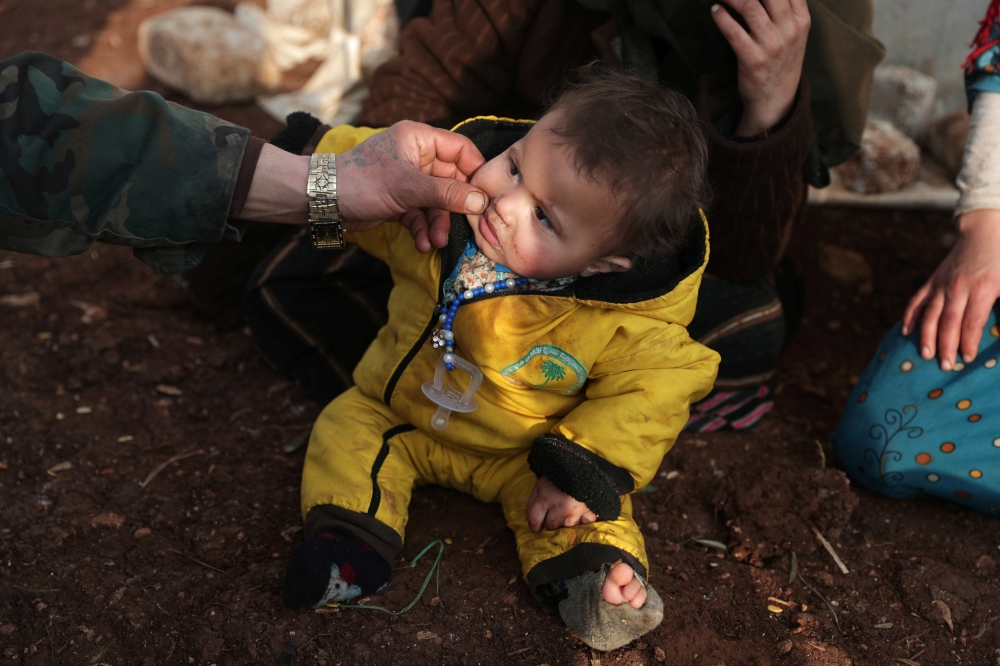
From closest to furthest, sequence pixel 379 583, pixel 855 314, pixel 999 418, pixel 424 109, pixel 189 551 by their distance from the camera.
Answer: pixel 379 583, pixel 189 551, pixel 999 418, pixel 424 109, pixel 855 314

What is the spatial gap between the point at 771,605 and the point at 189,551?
1485 mm

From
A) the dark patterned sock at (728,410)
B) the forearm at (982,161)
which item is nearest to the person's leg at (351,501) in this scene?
the dark patterned sock at (728,410)

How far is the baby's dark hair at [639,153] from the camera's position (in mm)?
1756

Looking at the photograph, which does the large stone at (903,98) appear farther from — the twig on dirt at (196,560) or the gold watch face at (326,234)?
the twig on dirt at (196,560)

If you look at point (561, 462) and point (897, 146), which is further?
point (897, 146)

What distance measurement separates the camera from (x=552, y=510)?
1.95 meters

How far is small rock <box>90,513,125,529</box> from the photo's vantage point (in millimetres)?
2117

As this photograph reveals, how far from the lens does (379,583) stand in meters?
1.93

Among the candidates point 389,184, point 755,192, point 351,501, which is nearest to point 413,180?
point 389,184

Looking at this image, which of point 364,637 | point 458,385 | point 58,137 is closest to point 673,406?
point 458,385

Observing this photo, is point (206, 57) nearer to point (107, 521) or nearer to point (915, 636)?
point (107, 521)

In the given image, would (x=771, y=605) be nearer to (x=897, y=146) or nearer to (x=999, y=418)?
(x=999, y=418)

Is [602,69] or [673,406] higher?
[602,69]

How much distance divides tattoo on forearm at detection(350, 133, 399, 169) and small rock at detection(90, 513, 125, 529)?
1123 millimetres
